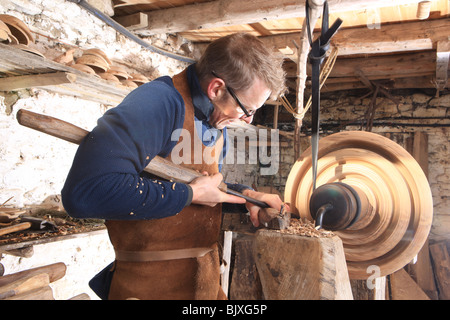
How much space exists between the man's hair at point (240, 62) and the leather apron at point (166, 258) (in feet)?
0.52

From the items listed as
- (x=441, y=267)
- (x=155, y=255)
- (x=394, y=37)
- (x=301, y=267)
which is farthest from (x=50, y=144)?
(x=441, y=267)

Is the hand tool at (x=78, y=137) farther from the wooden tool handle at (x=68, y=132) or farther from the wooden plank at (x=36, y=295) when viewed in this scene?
the wooden plank at (x=36, y=295)

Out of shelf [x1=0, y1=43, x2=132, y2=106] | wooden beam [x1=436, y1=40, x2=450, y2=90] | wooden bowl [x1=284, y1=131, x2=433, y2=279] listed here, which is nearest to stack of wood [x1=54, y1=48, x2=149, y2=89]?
shelf [x1=0, y1=43, x2=132, y2=106]

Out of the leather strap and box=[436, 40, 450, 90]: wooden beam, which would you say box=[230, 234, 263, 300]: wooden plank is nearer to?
the leather strap

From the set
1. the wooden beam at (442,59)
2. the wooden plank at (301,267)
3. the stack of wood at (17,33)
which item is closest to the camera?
the wooden plank at (301,267)

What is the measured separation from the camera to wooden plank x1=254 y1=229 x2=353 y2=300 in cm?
99

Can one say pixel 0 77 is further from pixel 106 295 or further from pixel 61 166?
pixel 106 295

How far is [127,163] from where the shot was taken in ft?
3.80

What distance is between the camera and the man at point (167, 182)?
3.68 ft

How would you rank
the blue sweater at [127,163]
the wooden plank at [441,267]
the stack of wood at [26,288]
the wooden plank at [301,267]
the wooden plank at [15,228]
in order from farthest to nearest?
the wooden plank at [441,267]
the wooden plank at [15,228]
the stack of wood at [26,288]
the blue sweater at [127,163]
the wooden plank at [301,267]

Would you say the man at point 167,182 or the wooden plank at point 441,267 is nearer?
the man at point 167,182

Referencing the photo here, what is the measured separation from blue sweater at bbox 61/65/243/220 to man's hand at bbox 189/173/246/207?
0.18 feet

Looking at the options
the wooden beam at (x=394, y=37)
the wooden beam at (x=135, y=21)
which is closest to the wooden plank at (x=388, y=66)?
the wooden beam at (x=394, y=37)

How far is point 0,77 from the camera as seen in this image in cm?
266
